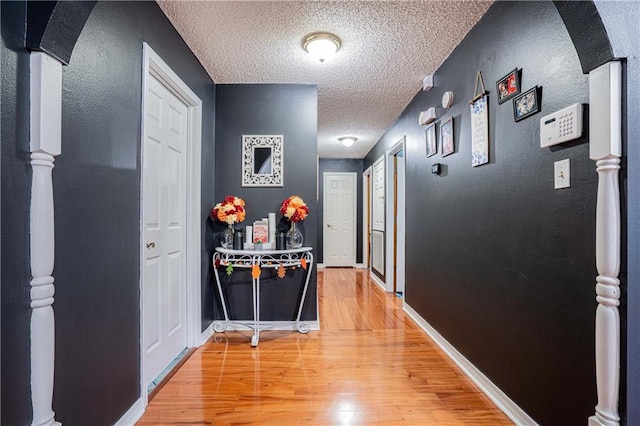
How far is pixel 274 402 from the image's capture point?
1.80 meters

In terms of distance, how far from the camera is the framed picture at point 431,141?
2.78 meters

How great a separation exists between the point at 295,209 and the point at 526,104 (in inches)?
70.7

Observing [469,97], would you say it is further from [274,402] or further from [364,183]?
[364,183]

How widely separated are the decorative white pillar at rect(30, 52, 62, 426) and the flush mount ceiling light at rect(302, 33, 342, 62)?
157 centimetres

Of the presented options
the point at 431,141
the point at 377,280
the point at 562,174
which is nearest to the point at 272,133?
the point at 431,141

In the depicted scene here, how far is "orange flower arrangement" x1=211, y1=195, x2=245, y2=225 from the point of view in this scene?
2684mm

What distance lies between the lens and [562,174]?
1.34 m

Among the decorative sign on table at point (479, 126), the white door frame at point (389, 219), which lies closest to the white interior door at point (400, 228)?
the white door frame at point (389, 219)

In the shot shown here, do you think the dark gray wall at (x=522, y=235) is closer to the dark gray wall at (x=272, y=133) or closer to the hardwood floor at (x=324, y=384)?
the hardwood floor at (x=324, y=384)

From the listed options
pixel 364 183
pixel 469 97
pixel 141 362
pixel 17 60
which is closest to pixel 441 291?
pixel 469 97

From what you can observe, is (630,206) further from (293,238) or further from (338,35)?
(293,238)

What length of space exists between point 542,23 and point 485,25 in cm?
56

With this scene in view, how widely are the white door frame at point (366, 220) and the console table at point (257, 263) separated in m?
3.62

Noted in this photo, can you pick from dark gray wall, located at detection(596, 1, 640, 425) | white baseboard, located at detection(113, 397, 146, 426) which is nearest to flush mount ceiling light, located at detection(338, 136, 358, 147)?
dark gray wall, located at detection(596, 1, 640, 425)
